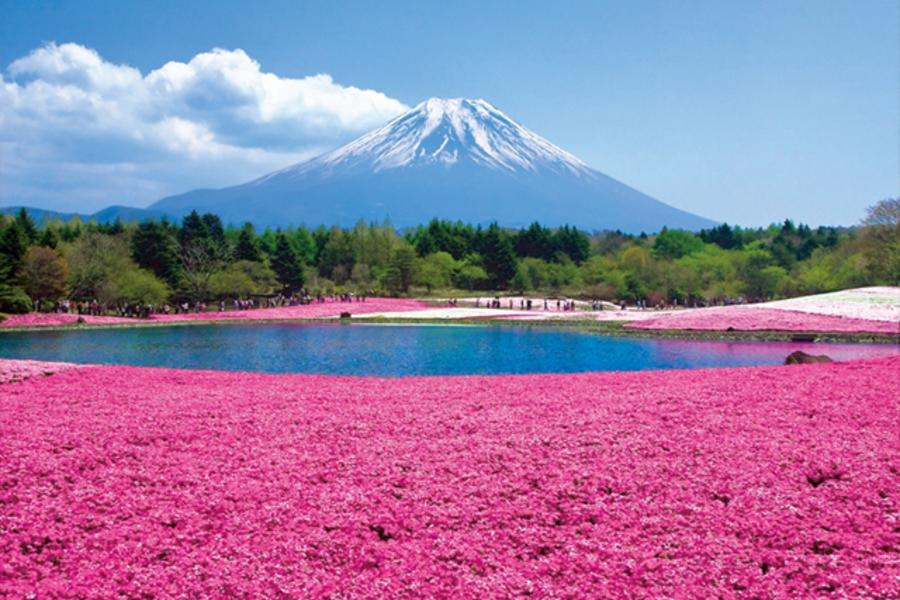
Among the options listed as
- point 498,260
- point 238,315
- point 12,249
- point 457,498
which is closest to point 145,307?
point 238,315

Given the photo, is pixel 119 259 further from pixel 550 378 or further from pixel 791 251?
pixel 791 251

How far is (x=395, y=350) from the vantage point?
35219mm

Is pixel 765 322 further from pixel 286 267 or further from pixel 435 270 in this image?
pixel 286 267

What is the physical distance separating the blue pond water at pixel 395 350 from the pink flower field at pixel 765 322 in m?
6.02

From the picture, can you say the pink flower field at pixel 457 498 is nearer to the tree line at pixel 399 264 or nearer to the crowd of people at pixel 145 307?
the tree line at pixel 399 264

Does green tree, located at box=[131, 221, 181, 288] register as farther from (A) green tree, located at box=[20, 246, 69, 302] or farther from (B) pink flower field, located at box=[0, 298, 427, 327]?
(A) green tree, located at box=[20, 246, 69, 302]

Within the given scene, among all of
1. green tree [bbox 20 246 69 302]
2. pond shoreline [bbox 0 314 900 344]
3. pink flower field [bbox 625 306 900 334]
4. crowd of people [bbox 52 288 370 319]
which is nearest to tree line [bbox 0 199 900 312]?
green tree [bbox 20 246 69 302]

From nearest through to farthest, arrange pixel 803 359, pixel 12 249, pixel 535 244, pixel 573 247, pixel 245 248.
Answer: pixel 803 359 → pixel 12 249 → pixel 245 248 → pixel 573 247 → pixel 535 244

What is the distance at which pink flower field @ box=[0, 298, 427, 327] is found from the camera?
50.6 metres

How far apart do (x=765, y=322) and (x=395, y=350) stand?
27.6m

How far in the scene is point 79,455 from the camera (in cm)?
1079

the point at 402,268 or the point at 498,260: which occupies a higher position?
the point at 498,260

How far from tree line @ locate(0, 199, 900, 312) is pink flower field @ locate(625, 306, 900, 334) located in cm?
2239

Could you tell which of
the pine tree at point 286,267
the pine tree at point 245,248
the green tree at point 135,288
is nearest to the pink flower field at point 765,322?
the green tree at point 135,288
